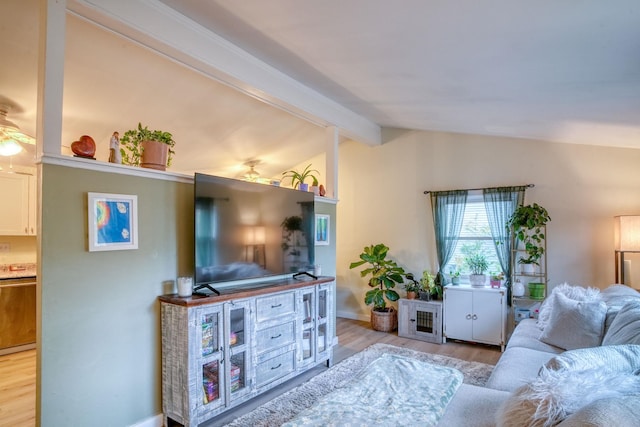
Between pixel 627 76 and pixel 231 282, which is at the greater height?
pixel 627 76

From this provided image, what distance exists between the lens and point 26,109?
3137 millimetres

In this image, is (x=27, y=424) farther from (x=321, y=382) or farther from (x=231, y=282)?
(x=321, y=382)

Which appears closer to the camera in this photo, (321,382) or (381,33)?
(381,33)

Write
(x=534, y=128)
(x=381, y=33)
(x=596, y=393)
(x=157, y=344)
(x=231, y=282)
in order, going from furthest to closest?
(x=534, y=128) < (x=231, y=282) < (x=157, y=344) < (x=381, y=33) < (x=596, y=393)

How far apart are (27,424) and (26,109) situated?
2618mm

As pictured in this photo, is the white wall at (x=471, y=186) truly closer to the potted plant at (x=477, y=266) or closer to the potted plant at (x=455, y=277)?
the potted plant at (x=455, y=277)

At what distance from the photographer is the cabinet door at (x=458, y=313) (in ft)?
13.5

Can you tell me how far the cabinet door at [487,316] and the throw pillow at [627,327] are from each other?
6.09 feet

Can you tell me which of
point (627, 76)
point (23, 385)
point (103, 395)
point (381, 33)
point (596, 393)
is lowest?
point (23, 385)

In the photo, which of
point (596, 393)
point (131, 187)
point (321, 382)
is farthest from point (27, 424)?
point (596, 393)

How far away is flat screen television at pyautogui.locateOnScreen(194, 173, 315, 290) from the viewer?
102 inches

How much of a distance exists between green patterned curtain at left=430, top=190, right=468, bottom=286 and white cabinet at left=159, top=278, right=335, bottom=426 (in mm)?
2266

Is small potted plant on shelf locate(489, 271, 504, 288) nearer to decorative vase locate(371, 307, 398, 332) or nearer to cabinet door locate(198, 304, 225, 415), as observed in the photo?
decorative vase locate(371, 307, 398, 332)

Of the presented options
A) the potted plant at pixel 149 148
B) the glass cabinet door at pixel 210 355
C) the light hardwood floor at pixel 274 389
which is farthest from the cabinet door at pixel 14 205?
the glass cabinet door at pixel 210 355
